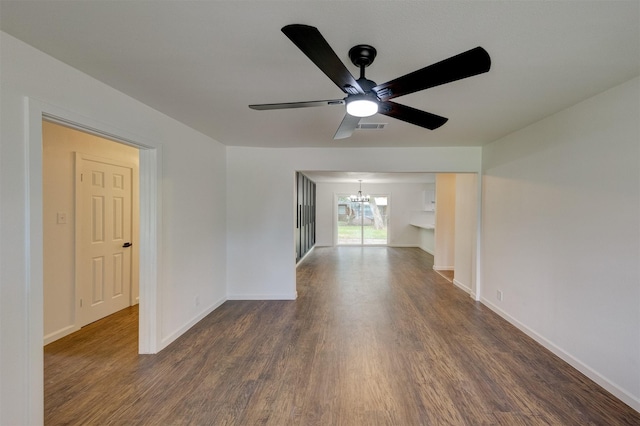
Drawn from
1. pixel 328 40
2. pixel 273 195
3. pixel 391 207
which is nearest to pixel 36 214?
pixel 328 40

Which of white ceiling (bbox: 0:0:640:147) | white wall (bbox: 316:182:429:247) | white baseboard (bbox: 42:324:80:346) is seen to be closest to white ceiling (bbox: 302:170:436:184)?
white wall (bbox: 316:182:429:247)

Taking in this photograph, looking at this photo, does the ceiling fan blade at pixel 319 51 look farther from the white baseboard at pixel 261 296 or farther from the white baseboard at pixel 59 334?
the white baseboard at pixel 59 334

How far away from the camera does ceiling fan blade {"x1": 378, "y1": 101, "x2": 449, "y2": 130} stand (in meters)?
1.71

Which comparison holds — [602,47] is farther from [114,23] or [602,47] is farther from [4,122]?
[4,122]

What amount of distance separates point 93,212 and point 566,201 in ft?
16.4

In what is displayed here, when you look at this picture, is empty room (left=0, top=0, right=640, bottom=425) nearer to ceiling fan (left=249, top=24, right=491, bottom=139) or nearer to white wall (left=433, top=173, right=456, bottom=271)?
ceiling fan (left=249, top=24, right=491, bottom=139)

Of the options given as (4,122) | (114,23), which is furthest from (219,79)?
(4,122)

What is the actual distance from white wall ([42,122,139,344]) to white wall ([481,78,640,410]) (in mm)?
4711

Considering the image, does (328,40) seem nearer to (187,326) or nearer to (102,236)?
(187,326)

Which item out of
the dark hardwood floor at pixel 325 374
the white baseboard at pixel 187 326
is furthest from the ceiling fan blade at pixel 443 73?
the white baseboard at pixel 187 326

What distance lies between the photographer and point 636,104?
1.92 metres

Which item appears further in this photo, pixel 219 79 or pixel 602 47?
pixel 219 79

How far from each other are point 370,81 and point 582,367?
2.91 meters

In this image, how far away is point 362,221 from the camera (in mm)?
9758
